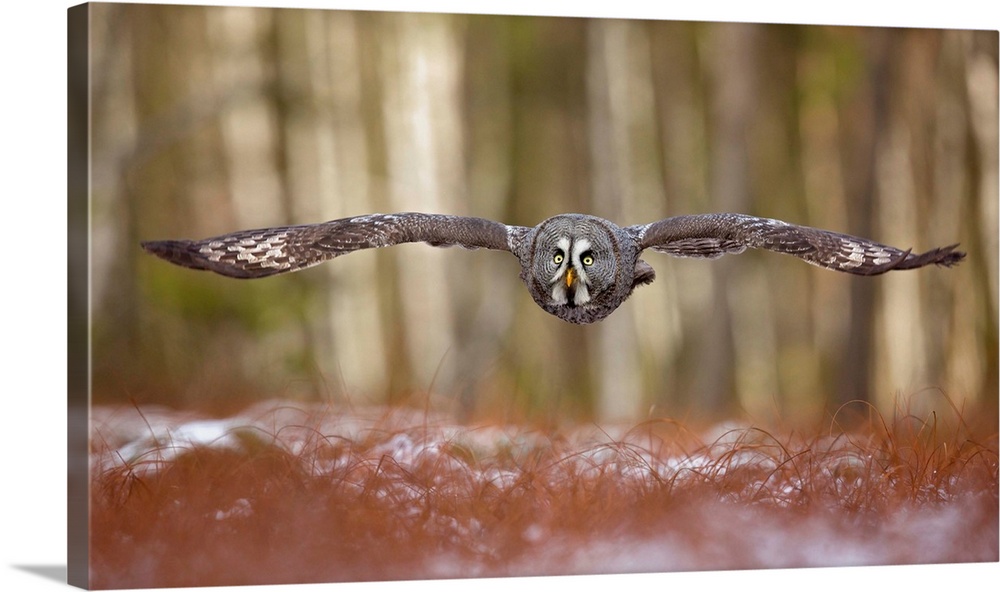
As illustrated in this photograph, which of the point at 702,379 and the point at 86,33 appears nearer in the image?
the point at 86,33

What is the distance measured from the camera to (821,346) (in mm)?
8898

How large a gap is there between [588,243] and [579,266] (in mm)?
151

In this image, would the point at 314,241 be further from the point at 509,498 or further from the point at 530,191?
the point at 509,498

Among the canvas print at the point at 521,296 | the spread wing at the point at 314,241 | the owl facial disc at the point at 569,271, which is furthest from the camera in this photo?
the owl facial disc at the point at 569,271

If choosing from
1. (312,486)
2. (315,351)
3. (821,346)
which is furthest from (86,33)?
(821,346)

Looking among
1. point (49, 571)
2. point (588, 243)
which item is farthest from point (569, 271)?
point (49, 571)

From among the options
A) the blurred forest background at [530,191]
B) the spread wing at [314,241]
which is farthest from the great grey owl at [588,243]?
the blurred forest background at [530,191]

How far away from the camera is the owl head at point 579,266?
27.5 feet

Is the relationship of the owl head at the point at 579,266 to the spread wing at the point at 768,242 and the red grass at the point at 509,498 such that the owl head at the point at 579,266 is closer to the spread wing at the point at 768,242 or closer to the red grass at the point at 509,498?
the spread wing at the point at 768,242

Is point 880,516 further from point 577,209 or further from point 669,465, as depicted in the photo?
point 577,209

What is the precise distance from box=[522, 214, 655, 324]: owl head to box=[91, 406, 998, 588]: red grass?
75 centimetres

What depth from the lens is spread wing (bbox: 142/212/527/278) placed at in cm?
781

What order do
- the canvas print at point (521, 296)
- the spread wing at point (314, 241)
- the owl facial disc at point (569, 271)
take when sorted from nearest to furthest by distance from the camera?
the spread wing at point (314, 241) → the canvas print at point (521, 296) → the owl facial disc at point (569, 271)

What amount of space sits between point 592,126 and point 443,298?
1.33m
